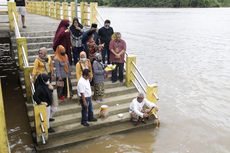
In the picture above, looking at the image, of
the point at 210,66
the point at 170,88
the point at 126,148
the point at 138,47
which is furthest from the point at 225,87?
the point at 138,47

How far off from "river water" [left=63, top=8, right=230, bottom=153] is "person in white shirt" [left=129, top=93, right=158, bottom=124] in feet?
1.39

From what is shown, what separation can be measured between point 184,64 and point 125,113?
36.8 feet

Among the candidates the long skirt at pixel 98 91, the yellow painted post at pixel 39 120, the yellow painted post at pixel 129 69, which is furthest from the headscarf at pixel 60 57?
the yellow painted post at pixel 129 69

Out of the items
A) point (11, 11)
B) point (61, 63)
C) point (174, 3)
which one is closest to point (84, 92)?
point (61, 63)

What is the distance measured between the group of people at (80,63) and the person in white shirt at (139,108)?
121mm

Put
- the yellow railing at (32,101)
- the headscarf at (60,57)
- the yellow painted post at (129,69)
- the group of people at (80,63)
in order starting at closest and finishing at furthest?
the yellow railing at (32,101)
the group of people at (80,63)
the headscarf at (60,57)
the yellow painted post at (129,69)

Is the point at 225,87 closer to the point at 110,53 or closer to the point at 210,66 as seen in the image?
the point at 210,66

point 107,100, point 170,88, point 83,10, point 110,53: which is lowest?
point 170,88

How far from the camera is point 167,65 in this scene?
1919 centimetres

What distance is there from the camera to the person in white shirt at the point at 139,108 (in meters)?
8.46

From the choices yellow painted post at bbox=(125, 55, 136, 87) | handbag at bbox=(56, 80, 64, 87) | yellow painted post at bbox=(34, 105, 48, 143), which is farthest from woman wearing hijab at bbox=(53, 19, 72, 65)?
yellow painted post at bbox=(34, 105, 48, 143)

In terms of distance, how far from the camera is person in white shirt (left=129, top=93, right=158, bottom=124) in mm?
8461

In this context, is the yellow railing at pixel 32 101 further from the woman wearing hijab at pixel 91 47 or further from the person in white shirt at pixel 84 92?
the woman wearing hijab at pixel 91 47

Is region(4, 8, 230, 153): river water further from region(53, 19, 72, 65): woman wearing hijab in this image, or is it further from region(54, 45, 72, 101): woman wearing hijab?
region(53, 19, 72, 65): woman wearing hijab
